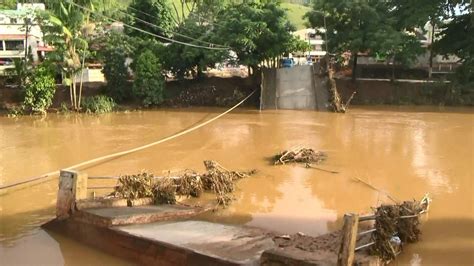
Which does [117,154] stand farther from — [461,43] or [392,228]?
[461,43]

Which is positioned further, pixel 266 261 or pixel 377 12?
pixel 377 12

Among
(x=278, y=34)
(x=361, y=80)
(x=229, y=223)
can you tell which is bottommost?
(x=229, y=223)

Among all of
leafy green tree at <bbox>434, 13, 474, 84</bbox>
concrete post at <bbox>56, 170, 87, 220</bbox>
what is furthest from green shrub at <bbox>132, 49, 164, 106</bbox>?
concrete post at <bbox>56, 170, 87, 220</bbox>

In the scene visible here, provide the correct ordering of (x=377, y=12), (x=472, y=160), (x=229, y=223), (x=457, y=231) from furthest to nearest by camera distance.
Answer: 1. (x=377, y=12)
2. (x=472, y=160)
3. (x=229, y=223)
4. (x=457, y=231)

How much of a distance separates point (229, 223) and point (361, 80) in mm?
16667

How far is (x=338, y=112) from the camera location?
19.5 meters

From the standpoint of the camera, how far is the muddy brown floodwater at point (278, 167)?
22.8ft

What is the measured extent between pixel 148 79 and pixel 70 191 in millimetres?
14569

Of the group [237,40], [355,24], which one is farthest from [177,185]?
[355,24]

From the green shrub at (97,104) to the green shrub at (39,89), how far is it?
140 cm

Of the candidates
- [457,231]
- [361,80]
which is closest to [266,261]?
[457,231]

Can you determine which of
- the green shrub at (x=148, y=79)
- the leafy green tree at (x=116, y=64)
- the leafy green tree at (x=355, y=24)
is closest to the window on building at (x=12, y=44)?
the leafy green tree at (x=116, y=64)

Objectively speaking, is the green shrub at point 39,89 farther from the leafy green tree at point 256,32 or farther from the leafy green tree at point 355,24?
the leafy green tree at point 355,24

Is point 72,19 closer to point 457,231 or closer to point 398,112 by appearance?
point 398,112
